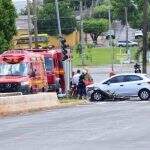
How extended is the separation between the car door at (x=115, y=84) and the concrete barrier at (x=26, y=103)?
285 inches

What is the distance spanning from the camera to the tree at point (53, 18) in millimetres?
117062

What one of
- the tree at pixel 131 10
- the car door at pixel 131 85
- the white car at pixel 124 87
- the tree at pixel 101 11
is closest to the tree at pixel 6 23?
the white car at pixel 124 87

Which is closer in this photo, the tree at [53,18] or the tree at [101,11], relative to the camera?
the tree at [53,18]

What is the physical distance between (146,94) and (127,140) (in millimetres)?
24743

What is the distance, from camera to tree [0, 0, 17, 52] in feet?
141

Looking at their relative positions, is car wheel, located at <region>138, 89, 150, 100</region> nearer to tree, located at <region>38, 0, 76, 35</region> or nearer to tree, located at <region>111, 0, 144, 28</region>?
tree, located at <region>38, 0, 76, 35</region>

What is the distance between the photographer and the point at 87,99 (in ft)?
145

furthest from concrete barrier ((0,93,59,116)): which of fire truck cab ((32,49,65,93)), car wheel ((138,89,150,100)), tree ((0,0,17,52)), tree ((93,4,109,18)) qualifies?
tree ((93,4,109,18))

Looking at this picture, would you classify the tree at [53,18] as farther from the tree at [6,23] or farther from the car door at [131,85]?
the car door at [131,85]

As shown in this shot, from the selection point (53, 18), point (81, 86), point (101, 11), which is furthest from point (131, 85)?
point (101, 11)

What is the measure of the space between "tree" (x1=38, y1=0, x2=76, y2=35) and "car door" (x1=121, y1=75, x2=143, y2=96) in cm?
7381

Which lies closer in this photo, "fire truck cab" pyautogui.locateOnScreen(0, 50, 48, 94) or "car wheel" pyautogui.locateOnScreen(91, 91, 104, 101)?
"fire truck cab" pyautogui.locateOnScreen(0, 50, 48, 94)

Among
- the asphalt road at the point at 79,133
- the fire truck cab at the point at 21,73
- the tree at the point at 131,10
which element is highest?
the tree at the point at 131,10

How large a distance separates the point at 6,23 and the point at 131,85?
26.5 ft
